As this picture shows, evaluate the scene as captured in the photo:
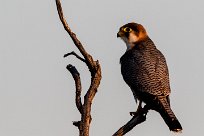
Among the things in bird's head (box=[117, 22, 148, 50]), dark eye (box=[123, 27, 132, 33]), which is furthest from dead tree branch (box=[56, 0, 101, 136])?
dark eye (box=[123, 27, 132, 33])

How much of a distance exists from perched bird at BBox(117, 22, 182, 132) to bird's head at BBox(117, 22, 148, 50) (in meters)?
0.31

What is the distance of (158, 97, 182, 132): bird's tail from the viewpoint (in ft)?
31.5

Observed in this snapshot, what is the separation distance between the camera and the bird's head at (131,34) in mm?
12459

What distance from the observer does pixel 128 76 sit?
36.1 ft

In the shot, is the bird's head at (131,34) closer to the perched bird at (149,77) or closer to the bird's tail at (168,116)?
the perched bird at (149,77)

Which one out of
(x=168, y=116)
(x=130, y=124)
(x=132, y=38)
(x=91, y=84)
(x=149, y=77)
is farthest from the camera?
(x=132, y=38)

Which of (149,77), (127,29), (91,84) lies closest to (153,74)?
(149,77)

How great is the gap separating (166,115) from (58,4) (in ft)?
10.9

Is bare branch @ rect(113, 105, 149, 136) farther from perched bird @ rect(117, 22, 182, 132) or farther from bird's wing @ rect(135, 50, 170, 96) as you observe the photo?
bird's wing @ rect(135, 50, 170, 96)

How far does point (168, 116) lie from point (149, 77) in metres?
0.98

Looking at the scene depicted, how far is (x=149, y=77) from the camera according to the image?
10.6 metres

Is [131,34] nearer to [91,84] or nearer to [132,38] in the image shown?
[132,38]

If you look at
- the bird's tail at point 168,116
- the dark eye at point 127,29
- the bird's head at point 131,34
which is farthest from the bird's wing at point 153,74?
the dark eye at point 127,29

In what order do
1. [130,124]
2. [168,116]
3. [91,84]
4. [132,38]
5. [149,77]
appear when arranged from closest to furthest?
[91,84] < [130,124] < [168,116] < [149,77] < [132,38]
